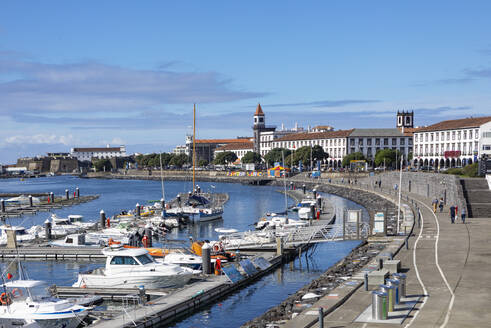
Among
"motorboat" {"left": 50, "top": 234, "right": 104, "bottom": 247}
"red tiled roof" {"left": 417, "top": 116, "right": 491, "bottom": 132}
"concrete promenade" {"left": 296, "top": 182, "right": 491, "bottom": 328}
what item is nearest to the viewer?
"concrete promenade" {"left": 296, "top": 182, "right": 491, "bottom": 328}

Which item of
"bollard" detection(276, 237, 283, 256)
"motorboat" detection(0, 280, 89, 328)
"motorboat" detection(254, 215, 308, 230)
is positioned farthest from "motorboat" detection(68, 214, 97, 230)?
"motorboat" detection(0, 280, 89, 328)

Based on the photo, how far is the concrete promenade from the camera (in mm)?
20344

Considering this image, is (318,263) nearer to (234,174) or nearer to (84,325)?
(84,325)

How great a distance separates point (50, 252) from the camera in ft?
144

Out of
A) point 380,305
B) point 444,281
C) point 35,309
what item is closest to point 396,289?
point 380,305

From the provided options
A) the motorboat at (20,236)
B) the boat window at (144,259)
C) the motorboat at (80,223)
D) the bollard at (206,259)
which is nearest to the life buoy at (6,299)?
the boat window at (144,259)

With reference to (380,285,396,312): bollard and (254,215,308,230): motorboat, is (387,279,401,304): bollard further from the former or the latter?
(254,215,308,230): motorboat

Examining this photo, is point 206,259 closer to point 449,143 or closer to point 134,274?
point 134,274

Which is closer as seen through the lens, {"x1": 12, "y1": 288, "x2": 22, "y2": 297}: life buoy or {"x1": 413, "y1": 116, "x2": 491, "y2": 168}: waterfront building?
{"x1": 12, "y1": 288, "x2": 22, "y2": 297}: life buoy

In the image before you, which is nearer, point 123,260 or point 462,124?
point 123,260

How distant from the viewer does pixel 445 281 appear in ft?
85.5

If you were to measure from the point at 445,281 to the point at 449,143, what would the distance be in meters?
119

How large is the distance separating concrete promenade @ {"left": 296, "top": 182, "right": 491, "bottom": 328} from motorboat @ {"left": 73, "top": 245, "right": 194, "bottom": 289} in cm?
1051

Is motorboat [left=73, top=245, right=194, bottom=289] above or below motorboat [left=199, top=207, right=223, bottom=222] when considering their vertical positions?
above
